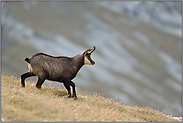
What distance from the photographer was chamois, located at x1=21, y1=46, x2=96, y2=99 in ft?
35.1

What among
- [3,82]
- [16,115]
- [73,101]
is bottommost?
[16,115]

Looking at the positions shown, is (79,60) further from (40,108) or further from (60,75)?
(40,108)

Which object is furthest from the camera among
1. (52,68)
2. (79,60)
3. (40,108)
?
(79,60)

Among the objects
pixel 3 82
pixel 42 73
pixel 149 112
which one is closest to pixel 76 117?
pixel 42 73

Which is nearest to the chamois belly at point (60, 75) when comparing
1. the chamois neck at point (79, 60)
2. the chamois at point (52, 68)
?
the chamois at point (52, 68)

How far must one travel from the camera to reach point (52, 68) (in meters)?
10.9

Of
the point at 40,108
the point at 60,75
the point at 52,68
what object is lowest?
the point at 40,108

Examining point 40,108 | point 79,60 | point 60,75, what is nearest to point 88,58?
point 79,60

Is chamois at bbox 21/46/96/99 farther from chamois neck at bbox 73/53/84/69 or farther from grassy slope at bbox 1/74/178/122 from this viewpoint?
grassy slope at bbox 1/74/178/122

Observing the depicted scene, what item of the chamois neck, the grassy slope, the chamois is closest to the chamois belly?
the chamois

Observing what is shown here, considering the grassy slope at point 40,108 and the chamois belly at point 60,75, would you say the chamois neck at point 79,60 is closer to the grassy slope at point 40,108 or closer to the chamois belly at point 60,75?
the chamois belly at point 60,75

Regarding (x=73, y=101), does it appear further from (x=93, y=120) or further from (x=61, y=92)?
(x=93, y=120)

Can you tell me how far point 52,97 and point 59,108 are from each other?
59.7 inches

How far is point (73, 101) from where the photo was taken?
432 inches
